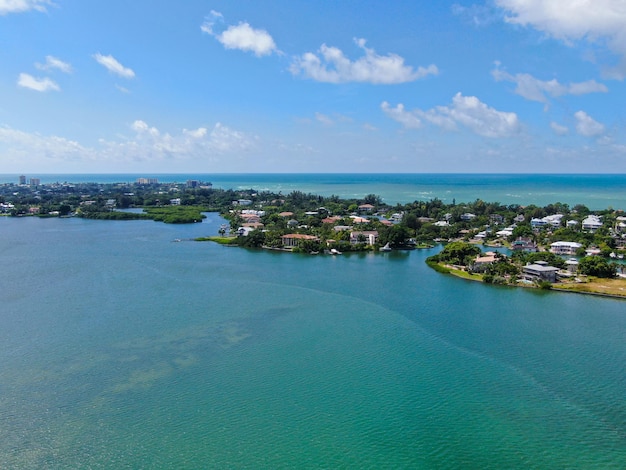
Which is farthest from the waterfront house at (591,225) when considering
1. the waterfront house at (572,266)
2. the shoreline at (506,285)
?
the shoreline at (506,285)

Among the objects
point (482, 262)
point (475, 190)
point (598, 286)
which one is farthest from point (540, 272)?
point (475, 190)

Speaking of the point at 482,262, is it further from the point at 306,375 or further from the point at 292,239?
the point at 306,375

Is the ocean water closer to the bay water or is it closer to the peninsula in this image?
the peninsula

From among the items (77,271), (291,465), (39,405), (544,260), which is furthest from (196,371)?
(544,260)

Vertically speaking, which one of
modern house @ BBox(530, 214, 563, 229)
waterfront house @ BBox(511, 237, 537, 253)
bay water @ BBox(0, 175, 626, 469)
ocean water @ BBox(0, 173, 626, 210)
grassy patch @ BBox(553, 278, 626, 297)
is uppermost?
ocean water @ BBox(0, 173, 626, 210)

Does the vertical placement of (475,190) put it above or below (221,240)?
above

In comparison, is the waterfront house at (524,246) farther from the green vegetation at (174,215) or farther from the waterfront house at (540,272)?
the green vegetation at (174,215)

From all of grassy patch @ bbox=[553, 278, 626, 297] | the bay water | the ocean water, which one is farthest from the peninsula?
the ocean water
